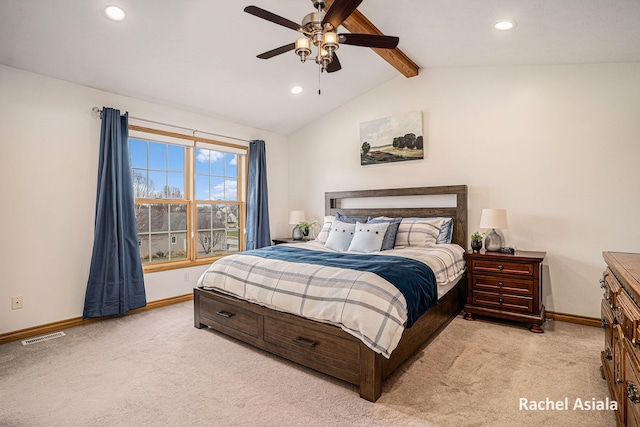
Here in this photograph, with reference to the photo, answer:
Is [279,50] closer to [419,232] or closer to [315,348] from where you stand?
[315,348]

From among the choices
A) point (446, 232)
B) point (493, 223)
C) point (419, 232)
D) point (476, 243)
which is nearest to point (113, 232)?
point (419, 232)

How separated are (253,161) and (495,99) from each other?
3.34 metres

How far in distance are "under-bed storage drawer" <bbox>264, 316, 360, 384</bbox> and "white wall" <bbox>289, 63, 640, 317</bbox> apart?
8.31 ft

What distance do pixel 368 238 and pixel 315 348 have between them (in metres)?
1.55

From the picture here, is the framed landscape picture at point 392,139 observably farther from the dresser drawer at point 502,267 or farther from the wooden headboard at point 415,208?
the dresser drawer at point 502,267

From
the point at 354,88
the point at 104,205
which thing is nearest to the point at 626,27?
the point at 354,88

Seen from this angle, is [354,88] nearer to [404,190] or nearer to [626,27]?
[404,190]

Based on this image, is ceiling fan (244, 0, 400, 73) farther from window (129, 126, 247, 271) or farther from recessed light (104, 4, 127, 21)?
window (129, 126, 247, 271)

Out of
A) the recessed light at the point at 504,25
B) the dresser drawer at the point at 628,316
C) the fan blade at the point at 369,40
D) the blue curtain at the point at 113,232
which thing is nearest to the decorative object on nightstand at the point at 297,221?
the blue curtain at the point at 113,232

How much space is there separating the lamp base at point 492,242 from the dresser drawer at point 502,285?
33 centimetres

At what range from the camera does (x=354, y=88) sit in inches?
182

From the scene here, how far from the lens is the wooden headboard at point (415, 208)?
3.94m

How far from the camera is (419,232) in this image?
3855 millimetres

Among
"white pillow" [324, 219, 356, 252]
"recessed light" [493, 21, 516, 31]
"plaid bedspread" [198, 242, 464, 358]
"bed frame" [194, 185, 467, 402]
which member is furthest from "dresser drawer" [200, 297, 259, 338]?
"recessed light" [493, 21, 516, 31]
